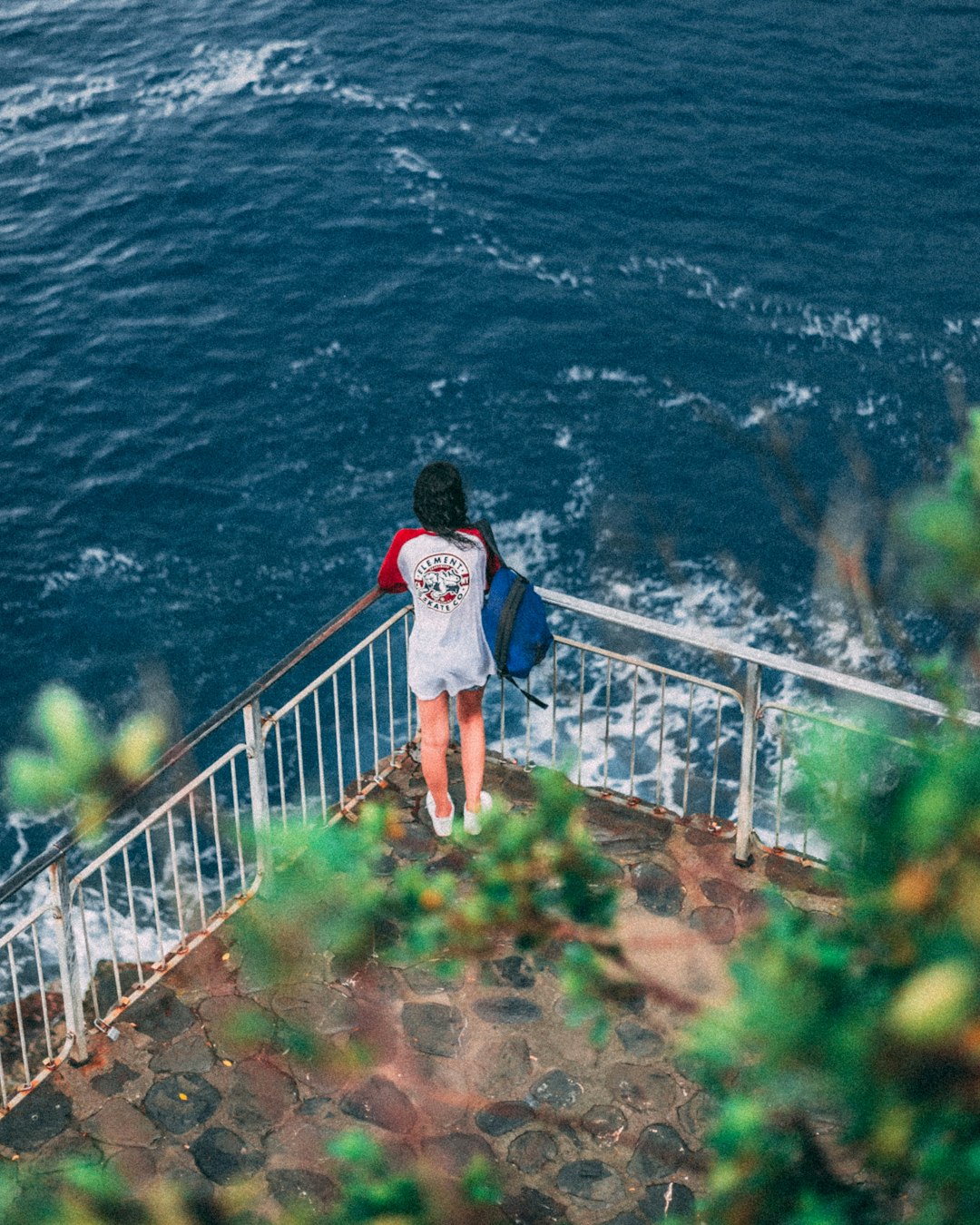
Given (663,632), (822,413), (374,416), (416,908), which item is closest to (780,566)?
(822,413)

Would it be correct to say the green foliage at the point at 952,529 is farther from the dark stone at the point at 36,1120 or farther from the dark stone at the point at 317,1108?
the dark stone at the point at 36,1120

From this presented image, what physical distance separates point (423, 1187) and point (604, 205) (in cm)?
2079

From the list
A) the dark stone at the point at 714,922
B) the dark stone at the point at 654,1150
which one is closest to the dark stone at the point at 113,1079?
the dark stone at the point at 654,1150

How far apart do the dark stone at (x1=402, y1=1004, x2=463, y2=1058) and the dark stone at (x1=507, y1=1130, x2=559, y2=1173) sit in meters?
0.54

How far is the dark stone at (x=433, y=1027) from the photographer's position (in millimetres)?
6234

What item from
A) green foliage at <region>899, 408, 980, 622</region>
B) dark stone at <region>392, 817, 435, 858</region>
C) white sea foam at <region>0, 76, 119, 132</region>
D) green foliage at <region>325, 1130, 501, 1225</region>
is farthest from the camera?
white sea foam at <region>0, 76, 119, 132</region>

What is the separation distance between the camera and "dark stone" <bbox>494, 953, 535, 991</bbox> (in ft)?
21.3

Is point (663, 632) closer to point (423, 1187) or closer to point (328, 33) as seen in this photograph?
point (423, 1187)

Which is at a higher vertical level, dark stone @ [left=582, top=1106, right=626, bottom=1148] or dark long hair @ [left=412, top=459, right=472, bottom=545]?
dark long hair @ [left=412, top=459, right=472, bottom=545]

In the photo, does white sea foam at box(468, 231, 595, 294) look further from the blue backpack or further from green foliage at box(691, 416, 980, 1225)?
green foliage at box(691, 416, 980, 1225)

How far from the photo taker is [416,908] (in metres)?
2.60

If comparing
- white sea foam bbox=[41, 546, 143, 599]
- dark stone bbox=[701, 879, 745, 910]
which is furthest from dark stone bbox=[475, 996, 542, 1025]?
white sea foam bbox=[41, 546, 143, 599]

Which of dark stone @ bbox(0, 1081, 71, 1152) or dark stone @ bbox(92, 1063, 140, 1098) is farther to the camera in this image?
→ dark stone @ bbox(92, 1063, 140, 1098)

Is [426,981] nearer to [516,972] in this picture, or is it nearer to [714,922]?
[516,972]
